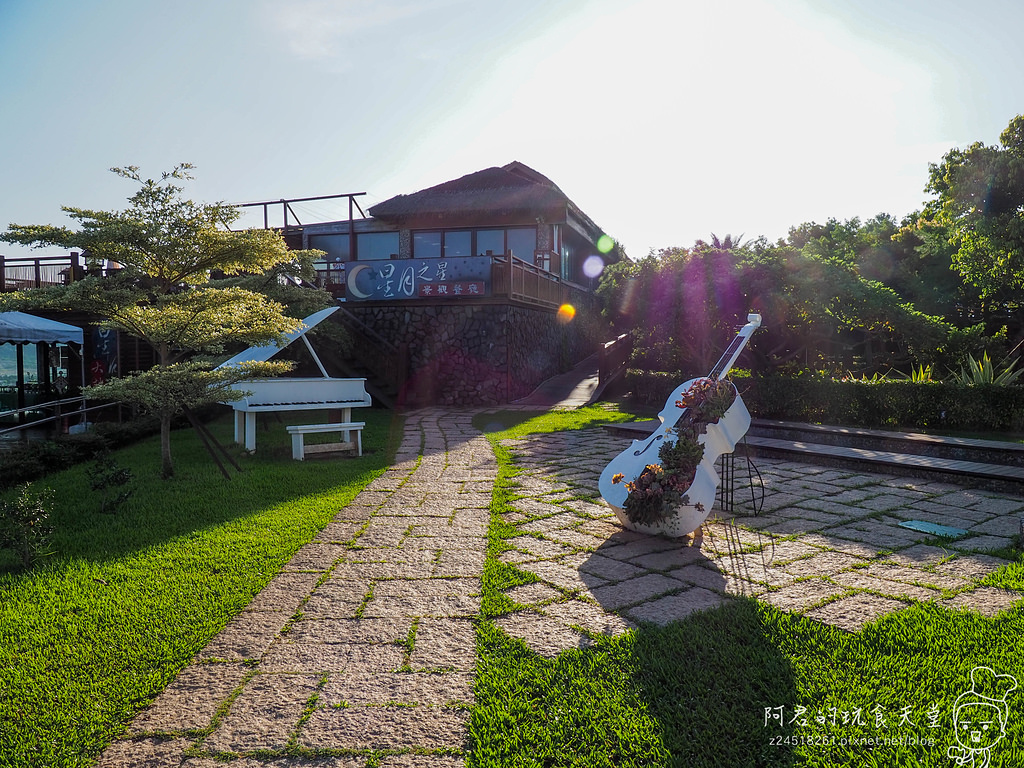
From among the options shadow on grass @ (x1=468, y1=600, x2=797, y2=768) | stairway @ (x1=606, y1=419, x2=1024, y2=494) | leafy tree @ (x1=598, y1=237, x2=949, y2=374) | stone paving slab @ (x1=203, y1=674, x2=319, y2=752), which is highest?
leafy tree @ (x1=598, y1=237, x2=949, y2=374)

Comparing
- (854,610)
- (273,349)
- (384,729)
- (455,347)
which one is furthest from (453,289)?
(384,729)

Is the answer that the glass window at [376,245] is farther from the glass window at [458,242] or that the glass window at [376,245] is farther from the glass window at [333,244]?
the glass window at [458,242]

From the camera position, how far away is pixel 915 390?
35.0 ft

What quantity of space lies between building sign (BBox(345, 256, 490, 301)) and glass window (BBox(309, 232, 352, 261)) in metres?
6.02

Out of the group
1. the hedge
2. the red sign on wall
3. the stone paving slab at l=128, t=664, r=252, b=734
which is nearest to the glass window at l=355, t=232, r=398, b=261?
the red sign on wall

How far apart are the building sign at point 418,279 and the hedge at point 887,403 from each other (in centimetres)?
702

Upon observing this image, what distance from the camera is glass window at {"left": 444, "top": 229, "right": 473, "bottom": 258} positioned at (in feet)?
68.0

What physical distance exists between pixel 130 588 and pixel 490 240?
17869 mm

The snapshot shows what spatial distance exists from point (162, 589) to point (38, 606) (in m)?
0.68

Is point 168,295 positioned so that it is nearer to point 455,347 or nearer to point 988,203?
point 455,347

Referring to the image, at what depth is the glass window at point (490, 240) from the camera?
20.6m

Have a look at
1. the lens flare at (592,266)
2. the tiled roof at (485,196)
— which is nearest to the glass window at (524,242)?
the tiled roof at (485,196)

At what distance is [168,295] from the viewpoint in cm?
774

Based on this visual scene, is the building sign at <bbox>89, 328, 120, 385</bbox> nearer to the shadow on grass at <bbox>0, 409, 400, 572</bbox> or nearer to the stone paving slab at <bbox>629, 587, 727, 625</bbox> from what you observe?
the shadow on grass at <bbox>0, 409, 400, 572</bbox>
